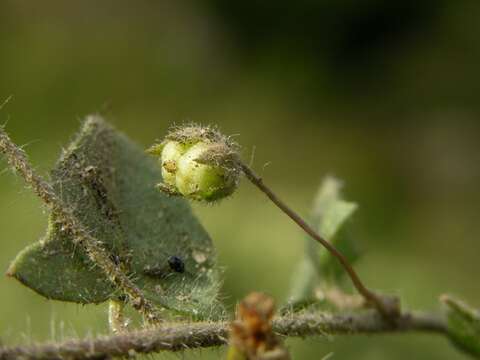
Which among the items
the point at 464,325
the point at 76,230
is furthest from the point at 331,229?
the point at 76,230

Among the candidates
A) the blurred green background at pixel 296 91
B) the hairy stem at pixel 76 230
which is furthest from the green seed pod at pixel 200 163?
the blurred green background at pixel 296 91

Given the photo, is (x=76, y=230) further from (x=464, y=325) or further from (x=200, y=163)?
(x=464, y=325)

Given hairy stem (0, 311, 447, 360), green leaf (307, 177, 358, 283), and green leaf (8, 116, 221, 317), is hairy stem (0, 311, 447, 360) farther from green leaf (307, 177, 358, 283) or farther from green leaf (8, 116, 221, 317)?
green leaf (307, 177, 358, 283)

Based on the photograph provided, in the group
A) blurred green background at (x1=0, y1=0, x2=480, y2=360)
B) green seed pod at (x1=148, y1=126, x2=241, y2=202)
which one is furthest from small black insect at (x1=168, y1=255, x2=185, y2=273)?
blurred green background at (x1=0, y1=0, x2=480, y2=360)

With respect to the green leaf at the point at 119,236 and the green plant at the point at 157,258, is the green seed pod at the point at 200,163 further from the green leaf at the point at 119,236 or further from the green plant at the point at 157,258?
the green leaf at the point at 119,236

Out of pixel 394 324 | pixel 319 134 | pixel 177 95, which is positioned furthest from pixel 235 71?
pixel 394 324

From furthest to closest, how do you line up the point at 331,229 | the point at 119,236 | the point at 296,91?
1. the point at 296,91
2. the point at 331,229
3. the point at 119,236

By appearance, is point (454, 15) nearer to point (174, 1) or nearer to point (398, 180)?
point (398, 180)
